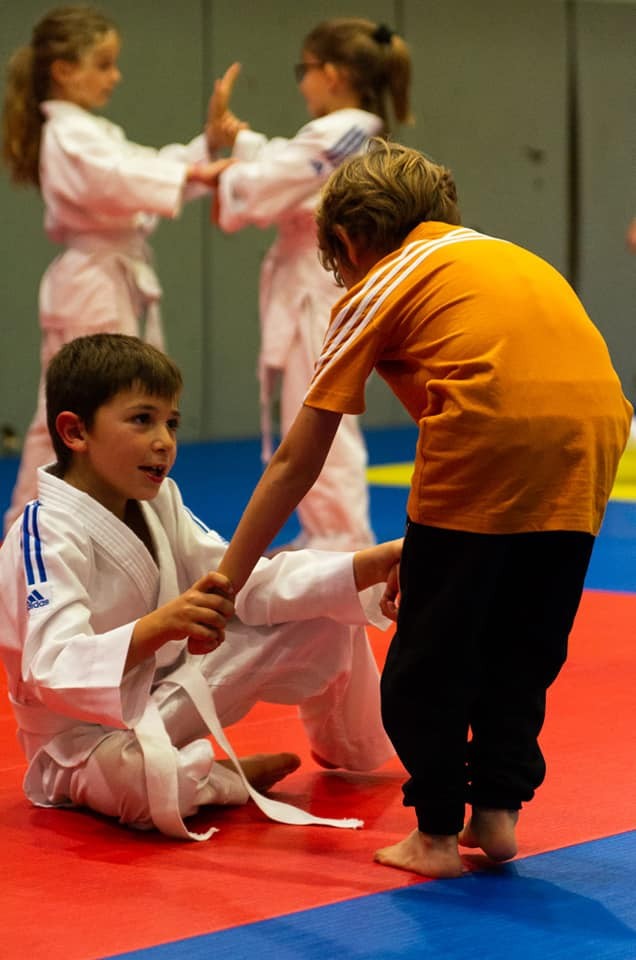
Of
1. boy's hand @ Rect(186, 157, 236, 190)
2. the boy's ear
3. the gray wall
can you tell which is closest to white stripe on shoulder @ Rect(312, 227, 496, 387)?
the boy's ear

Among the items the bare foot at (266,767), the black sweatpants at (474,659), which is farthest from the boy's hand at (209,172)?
the black sweatpants at (474,659)

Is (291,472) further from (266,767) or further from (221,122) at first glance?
(221,122)

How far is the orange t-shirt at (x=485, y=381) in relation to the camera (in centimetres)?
213

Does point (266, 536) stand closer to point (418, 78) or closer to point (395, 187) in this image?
point (395, 187)

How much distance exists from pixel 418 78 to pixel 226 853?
851cm

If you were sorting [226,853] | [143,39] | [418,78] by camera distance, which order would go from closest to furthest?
[226,853]
[143,39]
[418,78]

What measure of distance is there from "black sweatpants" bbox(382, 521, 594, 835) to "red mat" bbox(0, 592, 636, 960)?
5.5 inches

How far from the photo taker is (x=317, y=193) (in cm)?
531

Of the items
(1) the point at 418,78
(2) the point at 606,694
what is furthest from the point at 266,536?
(1) the point at 418,78

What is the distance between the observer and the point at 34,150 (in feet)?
18.3

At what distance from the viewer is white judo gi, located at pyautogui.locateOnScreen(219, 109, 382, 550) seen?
527 cm

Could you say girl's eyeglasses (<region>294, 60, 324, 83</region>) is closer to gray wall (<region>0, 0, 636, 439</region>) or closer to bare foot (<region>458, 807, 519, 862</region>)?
bare foot (<region>458, 807, 519, 862</region>)

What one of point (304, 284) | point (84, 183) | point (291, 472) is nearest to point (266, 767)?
point (291, 472)

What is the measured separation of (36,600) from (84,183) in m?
3.14
